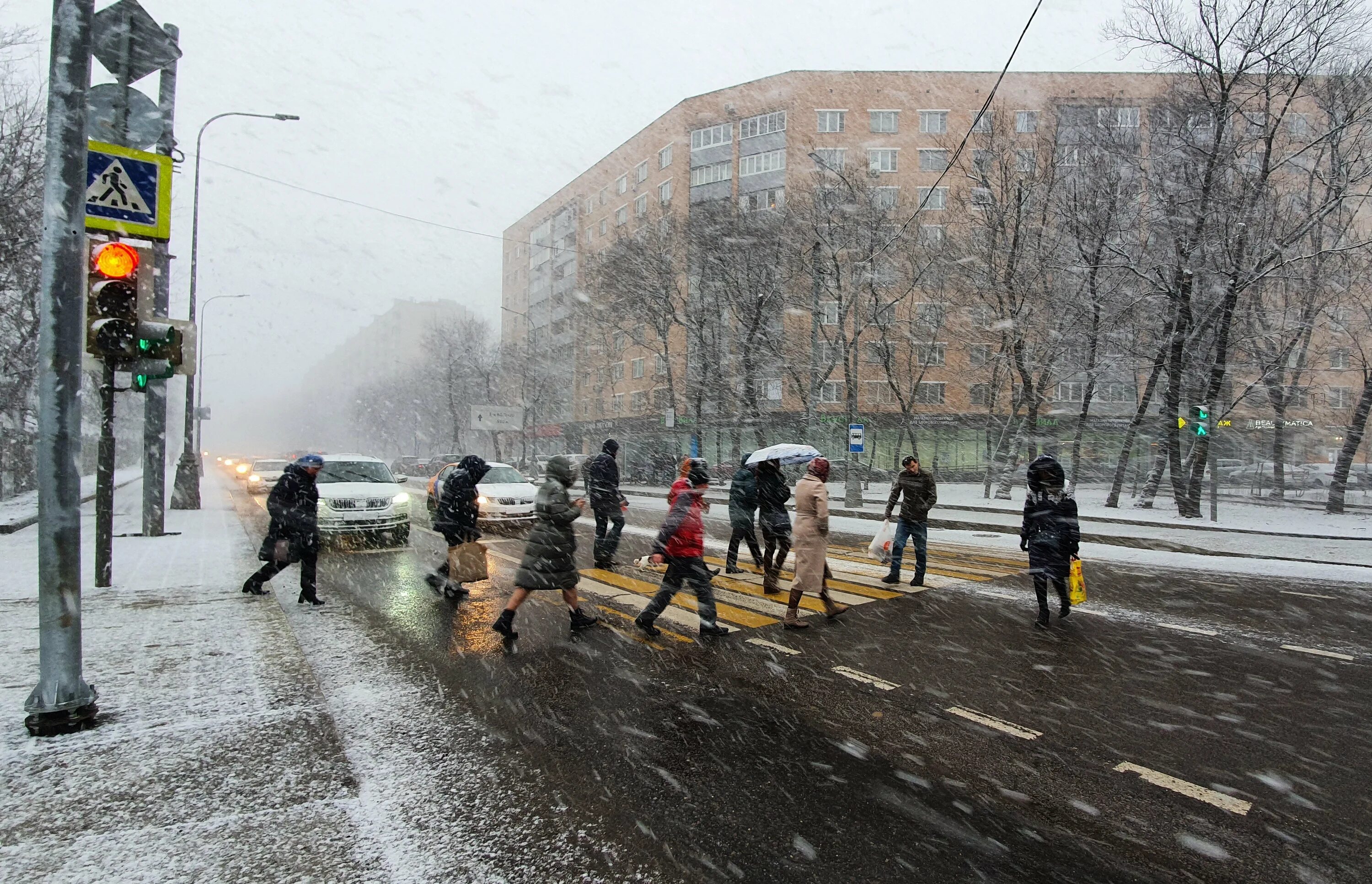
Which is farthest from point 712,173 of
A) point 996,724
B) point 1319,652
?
point 996,724

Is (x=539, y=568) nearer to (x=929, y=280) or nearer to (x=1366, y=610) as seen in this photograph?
(x=1366, y=610)

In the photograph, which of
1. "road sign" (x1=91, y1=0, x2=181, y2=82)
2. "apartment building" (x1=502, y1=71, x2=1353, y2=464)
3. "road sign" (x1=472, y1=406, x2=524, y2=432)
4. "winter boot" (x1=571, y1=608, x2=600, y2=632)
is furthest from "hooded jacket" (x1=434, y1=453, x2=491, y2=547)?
"road sign" (x1=472, y1=406, x2=524, y2=432)

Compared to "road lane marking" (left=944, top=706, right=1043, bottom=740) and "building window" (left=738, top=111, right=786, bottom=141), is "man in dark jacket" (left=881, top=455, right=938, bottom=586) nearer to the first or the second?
"road lane marking" (left=944, top=706, right=1043, bottom=740)

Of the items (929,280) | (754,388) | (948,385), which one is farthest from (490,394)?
(929,280)

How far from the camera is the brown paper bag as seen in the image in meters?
8.36

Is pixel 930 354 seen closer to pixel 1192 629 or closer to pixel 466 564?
pixel 1192 629

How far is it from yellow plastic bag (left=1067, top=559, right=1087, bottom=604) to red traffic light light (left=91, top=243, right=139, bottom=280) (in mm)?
8887

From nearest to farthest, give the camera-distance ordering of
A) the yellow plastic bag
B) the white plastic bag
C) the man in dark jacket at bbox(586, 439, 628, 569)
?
the yellow plastic bag → the white plastic bag → the man in dark jacket at bbox(586, 439, 628, 569)

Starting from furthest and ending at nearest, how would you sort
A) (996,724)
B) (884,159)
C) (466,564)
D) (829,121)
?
(829,121) < (884,159) < (466,564) < (996,724)

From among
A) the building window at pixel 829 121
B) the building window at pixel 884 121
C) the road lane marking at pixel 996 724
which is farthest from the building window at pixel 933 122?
the road lane marking at pixel 996 724

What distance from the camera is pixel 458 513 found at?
8.51m

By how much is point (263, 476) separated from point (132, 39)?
20.1 meters

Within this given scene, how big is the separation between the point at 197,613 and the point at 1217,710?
28.5ft

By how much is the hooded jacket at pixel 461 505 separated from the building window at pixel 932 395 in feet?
131
